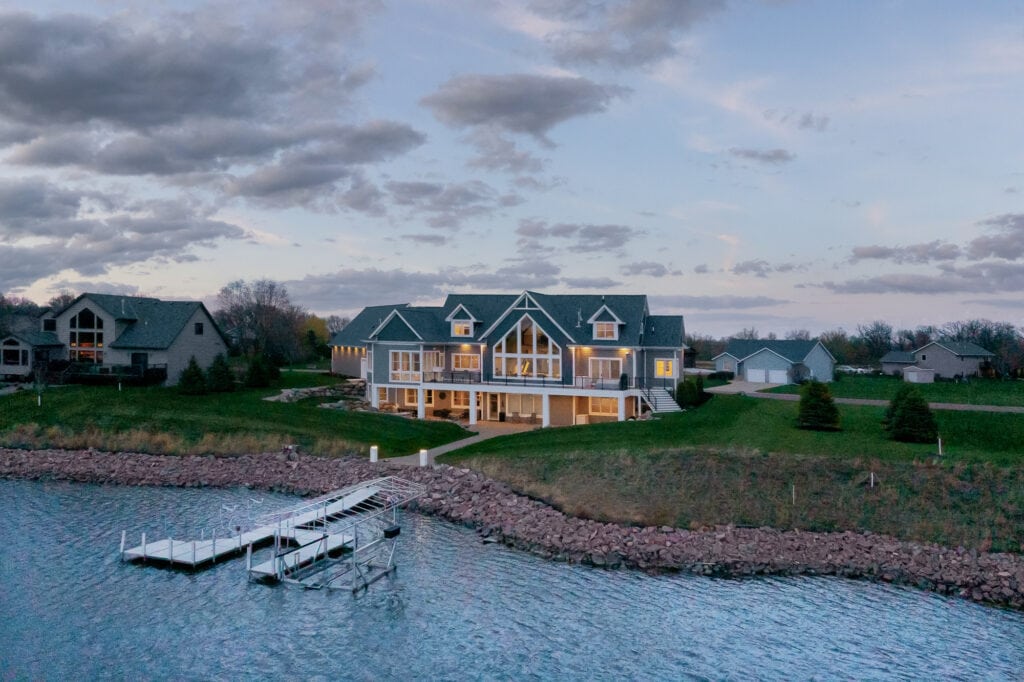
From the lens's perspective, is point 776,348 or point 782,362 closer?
point 782,362

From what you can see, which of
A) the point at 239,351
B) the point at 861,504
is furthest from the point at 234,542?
the point at 239,351

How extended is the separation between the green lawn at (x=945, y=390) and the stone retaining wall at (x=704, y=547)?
28011 millimetres

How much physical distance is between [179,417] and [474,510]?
21190mm

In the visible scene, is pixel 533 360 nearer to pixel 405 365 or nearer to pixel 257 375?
pixel 405 365

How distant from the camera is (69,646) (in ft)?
52.9

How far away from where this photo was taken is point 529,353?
4425cm

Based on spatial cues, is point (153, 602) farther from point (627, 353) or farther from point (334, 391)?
point (334, 391)

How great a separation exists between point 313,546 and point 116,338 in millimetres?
35321

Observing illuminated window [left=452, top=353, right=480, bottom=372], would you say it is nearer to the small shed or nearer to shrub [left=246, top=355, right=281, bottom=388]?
shrub [left=246, top=355, right=281, bottom=388]

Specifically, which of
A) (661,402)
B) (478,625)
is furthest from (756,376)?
(478,625)

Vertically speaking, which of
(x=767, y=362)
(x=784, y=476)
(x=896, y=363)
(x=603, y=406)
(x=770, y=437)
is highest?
(x=767, y=362)

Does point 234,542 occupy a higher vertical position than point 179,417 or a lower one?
lower

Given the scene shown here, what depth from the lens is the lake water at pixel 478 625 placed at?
15367mm

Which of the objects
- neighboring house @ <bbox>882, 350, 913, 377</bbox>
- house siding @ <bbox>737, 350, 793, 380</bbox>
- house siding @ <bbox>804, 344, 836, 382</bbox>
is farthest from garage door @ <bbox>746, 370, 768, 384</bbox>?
neighboring house @ <bbox>882, 350, 913, 377</bbox>
